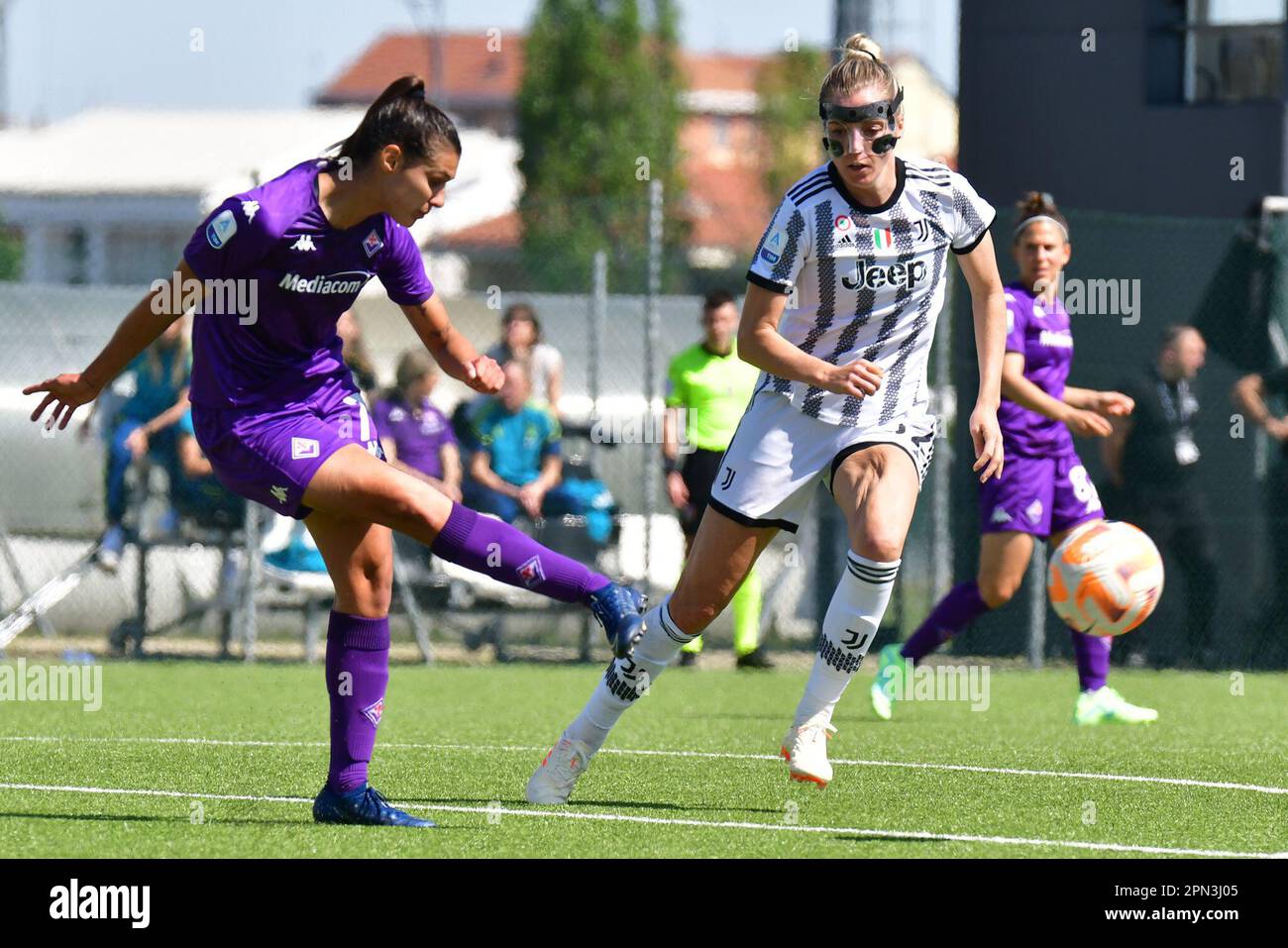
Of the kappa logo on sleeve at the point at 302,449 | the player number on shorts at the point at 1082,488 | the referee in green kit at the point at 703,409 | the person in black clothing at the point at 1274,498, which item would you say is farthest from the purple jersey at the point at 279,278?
the person in black clothing at the point at 1274,498

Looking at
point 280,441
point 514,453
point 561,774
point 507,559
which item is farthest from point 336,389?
point 514,453

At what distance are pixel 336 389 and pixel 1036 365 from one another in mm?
4263

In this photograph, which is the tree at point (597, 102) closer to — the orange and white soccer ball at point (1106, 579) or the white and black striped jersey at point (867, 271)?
the orange and white soccer ball at point (1106, 579)

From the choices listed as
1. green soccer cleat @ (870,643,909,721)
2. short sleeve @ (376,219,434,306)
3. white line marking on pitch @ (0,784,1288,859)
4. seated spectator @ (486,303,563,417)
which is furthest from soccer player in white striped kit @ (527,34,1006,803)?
seated spectator @ (486,303,563,417)

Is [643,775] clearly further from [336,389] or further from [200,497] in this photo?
[200,497]

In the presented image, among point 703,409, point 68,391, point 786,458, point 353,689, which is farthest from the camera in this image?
point 703,409

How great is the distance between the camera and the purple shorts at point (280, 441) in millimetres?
6023

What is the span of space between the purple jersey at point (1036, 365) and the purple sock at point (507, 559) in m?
3.94

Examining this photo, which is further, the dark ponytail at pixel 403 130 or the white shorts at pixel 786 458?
the white shorts at pixel 786 458

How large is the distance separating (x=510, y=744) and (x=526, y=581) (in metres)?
2.54

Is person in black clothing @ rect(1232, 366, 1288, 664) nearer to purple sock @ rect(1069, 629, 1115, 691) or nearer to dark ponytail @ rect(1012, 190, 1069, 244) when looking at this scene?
purple sock @ rect(1069, 629, 1115, 691)

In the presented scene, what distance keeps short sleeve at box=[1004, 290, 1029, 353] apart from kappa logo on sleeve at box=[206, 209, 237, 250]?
440cm

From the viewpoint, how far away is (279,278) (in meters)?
6.00
